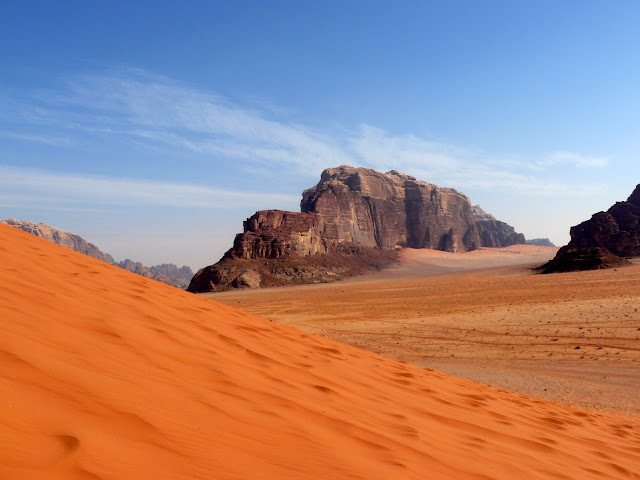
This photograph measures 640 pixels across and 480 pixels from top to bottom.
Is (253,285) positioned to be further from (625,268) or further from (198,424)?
(198,424)

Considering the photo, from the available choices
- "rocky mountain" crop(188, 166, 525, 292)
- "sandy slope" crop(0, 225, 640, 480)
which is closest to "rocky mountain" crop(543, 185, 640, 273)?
"rocky mountain" crop(188, 166, 525, 292)

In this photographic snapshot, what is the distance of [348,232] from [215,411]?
74306mm

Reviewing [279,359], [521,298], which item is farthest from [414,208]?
[279,359]

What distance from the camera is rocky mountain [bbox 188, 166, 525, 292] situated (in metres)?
52.2

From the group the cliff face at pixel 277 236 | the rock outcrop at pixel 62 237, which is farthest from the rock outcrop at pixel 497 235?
the rock outcrop at pixel 62 237

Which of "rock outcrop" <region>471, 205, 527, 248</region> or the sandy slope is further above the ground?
"rock outcrop" <region>471, 205, 527, 248</region>

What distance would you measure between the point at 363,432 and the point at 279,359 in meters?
1.47

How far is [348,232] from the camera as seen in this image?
7644 cm

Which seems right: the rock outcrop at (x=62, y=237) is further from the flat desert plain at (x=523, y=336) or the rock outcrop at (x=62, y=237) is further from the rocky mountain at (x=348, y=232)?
the flat desert plain at (x=523, y=336)

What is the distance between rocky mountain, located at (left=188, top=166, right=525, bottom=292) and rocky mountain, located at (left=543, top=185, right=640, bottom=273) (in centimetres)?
2604

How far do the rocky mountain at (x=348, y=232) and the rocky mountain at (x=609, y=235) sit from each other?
26036 mm

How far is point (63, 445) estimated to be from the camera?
5.37 ft

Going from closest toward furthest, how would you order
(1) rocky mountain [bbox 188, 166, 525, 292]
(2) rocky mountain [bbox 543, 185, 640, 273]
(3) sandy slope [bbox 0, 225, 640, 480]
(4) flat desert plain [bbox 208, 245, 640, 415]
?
(3) sandy slope [bbox 0, 225, 640, 480] → (4) flat desert plain [bbox 208, 245, 640, 415] → (2) rocky mountain [bbox 543, 185, 640, 273] → (1) rocky mountain [bbox 188, 166, 525, 292]

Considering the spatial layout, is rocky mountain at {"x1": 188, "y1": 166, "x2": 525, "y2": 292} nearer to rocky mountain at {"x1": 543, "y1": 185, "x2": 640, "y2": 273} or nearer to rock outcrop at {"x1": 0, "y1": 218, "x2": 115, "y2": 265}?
rocky mountain at {"x1": 543, "y1": 185, "x2": 640, "y2": 273}
